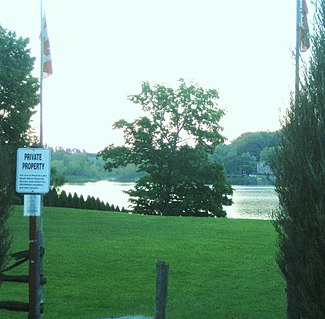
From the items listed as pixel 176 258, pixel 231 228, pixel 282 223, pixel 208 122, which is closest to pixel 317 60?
pixel 282 223

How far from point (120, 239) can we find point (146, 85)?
1241 inches

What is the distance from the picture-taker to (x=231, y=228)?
24391 millimetres

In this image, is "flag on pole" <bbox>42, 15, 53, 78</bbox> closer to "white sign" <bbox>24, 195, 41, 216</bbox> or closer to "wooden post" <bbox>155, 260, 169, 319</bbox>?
"white sign" <bbox>24, 195, 41, 216</bbox>

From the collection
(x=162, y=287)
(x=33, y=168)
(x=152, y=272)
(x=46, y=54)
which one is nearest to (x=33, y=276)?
(x=33, y=168)

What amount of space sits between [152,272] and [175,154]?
115 ft

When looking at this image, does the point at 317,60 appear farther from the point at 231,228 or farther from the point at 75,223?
the point at 75,223

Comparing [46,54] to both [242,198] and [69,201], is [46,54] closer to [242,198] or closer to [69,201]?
[69,201]

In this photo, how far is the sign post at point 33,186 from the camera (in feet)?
27.0

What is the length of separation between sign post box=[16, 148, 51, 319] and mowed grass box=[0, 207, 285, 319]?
1.79m

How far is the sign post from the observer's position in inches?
324

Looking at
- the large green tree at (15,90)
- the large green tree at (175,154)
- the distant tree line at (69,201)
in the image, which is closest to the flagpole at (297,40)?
the large green tree at (15,90)

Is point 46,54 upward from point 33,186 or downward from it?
upward

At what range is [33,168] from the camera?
8.32 meters

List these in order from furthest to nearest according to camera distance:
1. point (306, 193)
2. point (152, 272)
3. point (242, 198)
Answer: point (242, 198) < point (152, 272) < point (306, 193)
